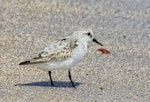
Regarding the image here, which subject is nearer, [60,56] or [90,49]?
[60,56]

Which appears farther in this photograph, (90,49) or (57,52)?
(90,49)

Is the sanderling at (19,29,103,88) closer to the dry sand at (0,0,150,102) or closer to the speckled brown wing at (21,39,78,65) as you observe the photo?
the speckled brown wing at (21,39,78,65)

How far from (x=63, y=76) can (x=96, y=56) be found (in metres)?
1.16

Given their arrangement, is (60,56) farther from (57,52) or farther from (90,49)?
(90,49)

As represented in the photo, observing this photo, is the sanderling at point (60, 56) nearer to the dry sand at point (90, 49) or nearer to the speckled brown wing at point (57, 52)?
the speckled brown wing at point (57, 52)

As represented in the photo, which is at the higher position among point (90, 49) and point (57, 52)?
point (57, 52)

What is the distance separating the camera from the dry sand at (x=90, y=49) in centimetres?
875

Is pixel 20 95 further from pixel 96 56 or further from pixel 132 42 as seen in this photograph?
pixel 132 42

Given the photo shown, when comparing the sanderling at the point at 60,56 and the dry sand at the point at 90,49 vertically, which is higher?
the sanderling at the point at 60,56

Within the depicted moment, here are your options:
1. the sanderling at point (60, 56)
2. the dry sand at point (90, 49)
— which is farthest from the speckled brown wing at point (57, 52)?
the dry sand at point (90, 49)

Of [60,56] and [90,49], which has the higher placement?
[60,56]

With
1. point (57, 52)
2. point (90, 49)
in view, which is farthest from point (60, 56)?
point (90, 49)

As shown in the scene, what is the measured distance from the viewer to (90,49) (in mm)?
11023

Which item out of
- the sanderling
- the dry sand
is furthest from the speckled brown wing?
the dry sand
